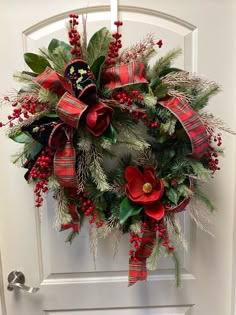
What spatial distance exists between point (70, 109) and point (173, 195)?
374 millimetres

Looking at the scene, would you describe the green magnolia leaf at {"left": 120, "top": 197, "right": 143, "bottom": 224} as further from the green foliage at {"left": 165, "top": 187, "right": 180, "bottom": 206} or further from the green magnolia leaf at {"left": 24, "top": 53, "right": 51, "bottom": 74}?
the green magnolia leaf at {"left": 24, "top": 53, "right": 51, "bottom": 74}

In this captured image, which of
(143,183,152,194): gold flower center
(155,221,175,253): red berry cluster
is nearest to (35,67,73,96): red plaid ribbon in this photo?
(143,183,152,194): gold flower center

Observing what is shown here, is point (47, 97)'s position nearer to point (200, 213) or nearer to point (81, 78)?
point (81, 78)

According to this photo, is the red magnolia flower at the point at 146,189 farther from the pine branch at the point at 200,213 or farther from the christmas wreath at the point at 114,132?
the pine branch at the point at 200,213

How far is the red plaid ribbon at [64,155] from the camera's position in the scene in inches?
30.2

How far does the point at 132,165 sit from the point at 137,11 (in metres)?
0.52

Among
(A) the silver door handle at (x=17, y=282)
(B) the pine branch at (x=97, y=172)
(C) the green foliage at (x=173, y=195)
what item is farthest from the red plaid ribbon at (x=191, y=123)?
(A) the silver door handle at (x=17, y=282)

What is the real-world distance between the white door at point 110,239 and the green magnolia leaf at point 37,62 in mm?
198

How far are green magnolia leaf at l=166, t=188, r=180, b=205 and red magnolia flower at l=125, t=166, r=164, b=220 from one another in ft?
0.07

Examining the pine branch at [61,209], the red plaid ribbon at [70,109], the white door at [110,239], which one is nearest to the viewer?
the red plaid ribbon at [70,109]

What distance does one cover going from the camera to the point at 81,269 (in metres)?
1.10

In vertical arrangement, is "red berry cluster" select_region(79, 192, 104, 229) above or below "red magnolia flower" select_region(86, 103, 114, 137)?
below

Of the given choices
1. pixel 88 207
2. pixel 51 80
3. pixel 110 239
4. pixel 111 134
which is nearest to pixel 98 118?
pixel 111 134

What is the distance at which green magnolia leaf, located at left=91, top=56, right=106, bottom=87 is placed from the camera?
0.75m
